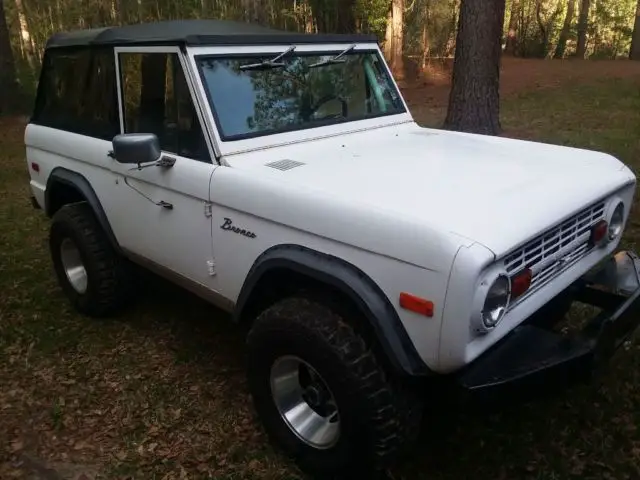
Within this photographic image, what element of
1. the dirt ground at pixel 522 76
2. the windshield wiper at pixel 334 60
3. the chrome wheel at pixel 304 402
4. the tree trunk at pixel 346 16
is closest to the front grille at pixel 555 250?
the chrome wheel at pixel 304 402

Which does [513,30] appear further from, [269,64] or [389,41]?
[269,64]

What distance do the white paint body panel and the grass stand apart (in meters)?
0.73

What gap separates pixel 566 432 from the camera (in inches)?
119

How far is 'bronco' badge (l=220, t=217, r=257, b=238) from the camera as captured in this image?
2.77m

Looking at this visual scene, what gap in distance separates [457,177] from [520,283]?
63cm

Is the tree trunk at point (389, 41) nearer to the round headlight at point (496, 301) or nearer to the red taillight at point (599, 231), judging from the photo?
the red taillight at point (599, 231)

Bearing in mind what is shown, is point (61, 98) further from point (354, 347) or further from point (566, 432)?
point (566, 432)

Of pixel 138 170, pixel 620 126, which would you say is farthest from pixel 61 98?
pixel 620 126

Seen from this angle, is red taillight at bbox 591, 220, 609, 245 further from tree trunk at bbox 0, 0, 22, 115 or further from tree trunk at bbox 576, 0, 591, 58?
tree trunk at bbox 576, 0, 591, 58

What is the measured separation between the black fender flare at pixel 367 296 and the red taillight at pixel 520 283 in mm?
442

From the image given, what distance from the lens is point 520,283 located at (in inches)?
89.5

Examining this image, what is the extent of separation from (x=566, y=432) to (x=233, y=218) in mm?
1983

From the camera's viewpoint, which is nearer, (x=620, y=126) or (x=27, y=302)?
(x=27, y=302)

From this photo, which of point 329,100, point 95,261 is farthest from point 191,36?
point 95,261
